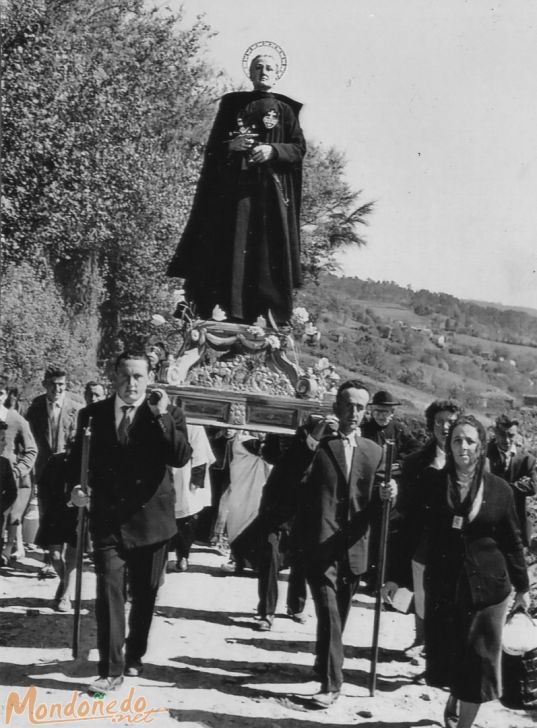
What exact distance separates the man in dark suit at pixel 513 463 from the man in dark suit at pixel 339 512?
1834 mm

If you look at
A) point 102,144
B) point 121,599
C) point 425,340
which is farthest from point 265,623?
point 425,340

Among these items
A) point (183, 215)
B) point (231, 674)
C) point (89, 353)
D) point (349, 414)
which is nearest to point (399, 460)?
point (349, 414)

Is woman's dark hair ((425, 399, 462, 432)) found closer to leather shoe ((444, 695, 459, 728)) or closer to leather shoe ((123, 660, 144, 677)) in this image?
leather shoe ((444, 695, 459, 728))

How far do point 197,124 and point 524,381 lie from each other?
12023mm

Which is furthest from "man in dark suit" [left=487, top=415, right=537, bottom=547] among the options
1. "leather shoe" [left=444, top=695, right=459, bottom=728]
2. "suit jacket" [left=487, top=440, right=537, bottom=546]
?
"leather shoe" [left=444, top=695, right=459, bottom=728]

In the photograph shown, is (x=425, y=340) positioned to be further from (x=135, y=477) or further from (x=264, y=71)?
(x=135, y=477)

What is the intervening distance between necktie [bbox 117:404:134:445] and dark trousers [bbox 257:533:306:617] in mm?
1860

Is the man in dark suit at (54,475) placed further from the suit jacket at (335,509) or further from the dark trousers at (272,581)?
the suit jacket at (335,509)

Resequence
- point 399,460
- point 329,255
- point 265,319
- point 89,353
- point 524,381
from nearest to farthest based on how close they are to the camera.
Answer: point 399,460 < point 265,319 < point 89,353 < point 329,255 < point 524,381

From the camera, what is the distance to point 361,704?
5.10 meters

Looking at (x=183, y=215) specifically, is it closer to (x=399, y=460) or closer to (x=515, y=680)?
(x=399, y=460)

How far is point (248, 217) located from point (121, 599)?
432cm

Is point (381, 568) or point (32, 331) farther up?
point (32, 331)

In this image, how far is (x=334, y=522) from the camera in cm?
525
